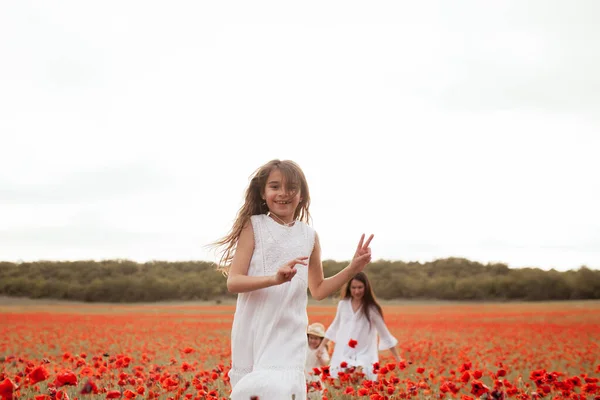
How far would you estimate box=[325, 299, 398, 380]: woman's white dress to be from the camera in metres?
7.86

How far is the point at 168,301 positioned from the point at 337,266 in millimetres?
13189

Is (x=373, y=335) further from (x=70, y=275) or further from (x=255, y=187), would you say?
(x=70, y=275)

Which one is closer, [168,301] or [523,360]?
[523,360]

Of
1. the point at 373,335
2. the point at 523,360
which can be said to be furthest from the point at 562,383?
the point at 523,360

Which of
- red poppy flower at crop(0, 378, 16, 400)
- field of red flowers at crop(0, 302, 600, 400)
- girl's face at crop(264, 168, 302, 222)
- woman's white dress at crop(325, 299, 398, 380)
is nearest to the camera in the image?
red poppy flower at crop(0, 378, 16, 400)

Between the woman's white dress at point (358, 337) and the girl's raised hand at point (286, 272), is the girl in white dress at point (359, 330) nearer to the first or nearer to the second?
the woman's white dress at point (358, 337)

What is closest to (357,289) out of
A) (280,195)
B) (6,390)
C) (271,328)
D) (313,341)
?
(313,341)

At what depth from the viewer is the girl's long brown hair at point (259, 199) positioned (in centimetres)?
364

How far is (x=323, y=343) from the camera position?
315 inches

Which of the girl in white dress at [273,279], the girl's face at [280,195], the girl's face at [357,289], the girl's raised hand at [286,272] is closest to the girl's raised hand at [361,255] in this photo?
the girl in white dress at [273,279]

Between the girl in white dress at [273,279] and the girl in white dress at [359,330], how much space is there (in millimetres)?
4234

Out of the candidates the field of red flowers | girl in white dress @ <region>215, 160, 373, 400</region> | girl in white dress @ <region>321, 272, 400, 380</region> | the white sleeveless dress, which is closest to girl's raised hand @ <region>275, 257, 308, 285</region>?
girl in white dress @ <region>215, 160, 373, 400</region>

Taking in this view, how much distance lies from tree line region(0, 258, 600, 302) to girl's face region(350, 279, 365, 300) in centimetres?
3435

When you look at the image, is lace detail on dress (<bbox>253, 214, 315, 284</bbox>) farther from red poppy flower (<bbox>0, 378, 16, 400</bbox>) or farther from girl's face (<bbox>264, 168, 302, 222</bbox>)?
red poppy flower (<bbox>0, 378, 16, 400</bbox>)
